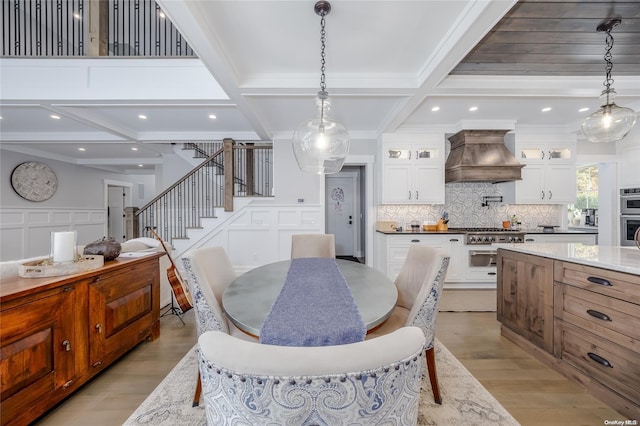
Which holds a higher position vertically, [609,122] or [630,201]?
[609,122]

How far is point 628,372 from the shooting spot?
161 centimetres

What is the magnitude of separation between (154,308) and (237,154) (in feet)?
12.7

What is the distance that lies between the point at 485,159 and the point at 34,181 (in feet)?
28.7

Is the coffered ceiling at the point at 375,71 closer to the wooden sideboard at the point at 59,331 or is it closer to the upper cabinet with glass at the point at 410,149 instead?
the upper cabinet with glass at the point at 410,149

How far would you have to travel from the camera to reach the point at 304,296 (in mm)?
1515

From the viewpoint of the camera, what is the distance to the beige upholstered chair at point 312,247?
3.06 metres

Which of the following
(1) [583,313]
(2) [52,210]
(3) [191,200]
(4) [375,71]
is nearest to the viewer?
(1) [583,313]

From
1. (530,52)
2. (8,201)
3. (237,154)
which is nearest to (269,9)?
(530,52)

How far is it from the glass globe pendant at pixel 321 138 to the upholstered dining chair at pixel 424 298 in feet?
3.34

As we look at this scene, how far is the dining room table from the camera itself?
122 cm

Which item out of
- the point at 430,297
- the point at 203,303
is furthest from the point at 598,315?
Result: the point at 203,303

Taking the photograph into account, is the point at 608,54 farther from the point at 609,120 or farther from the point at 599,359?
the point at 599,359

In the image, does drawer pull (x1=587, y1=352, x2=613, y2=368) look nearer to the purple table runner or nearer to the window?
the purple table runner

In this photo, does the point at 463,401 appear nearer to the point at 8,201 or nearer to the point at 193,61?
the point at 193,61
